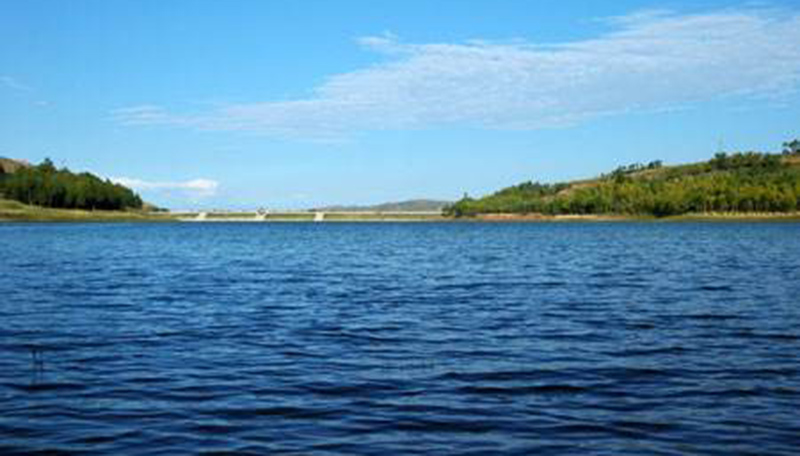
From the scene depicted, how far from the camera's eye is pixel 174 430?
53.7ft

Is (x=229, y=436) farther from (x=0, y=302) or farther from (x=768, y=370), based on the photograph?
(x=0, y=302)

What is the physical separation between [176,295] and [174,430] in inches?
1133

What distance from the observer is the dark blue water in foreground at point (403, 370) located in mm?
15938

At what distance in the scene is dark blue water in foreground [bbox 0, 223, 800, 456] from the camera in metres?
15.9

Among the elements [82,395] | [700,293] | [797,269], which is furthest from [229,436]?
[797,269]

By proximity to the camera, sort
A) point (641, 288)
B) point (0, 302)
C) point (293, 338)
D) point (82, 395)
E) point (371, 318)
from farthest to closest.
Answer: point (641, 288) < point (0, 302) < point (371, 318) < point (293, 338) < point (82, 395)

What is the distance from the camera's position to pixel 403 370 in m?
22.5

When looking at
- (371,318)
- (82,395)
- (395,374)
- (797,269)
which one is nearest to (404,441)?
(395,374)

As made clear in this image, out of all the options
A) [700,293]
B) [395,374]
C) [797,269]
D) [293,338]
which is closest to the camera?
[395,374]

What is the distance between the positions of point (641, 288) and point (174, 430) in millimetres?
34846

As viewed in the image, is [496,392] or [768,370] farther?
[768,370]

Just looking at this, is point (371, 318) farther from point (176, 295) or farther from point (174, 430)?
point (174, 430)

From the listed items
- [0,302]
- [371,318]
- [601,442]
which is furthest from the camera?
[0,302]

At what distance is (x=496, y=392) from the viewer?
1973 cm
